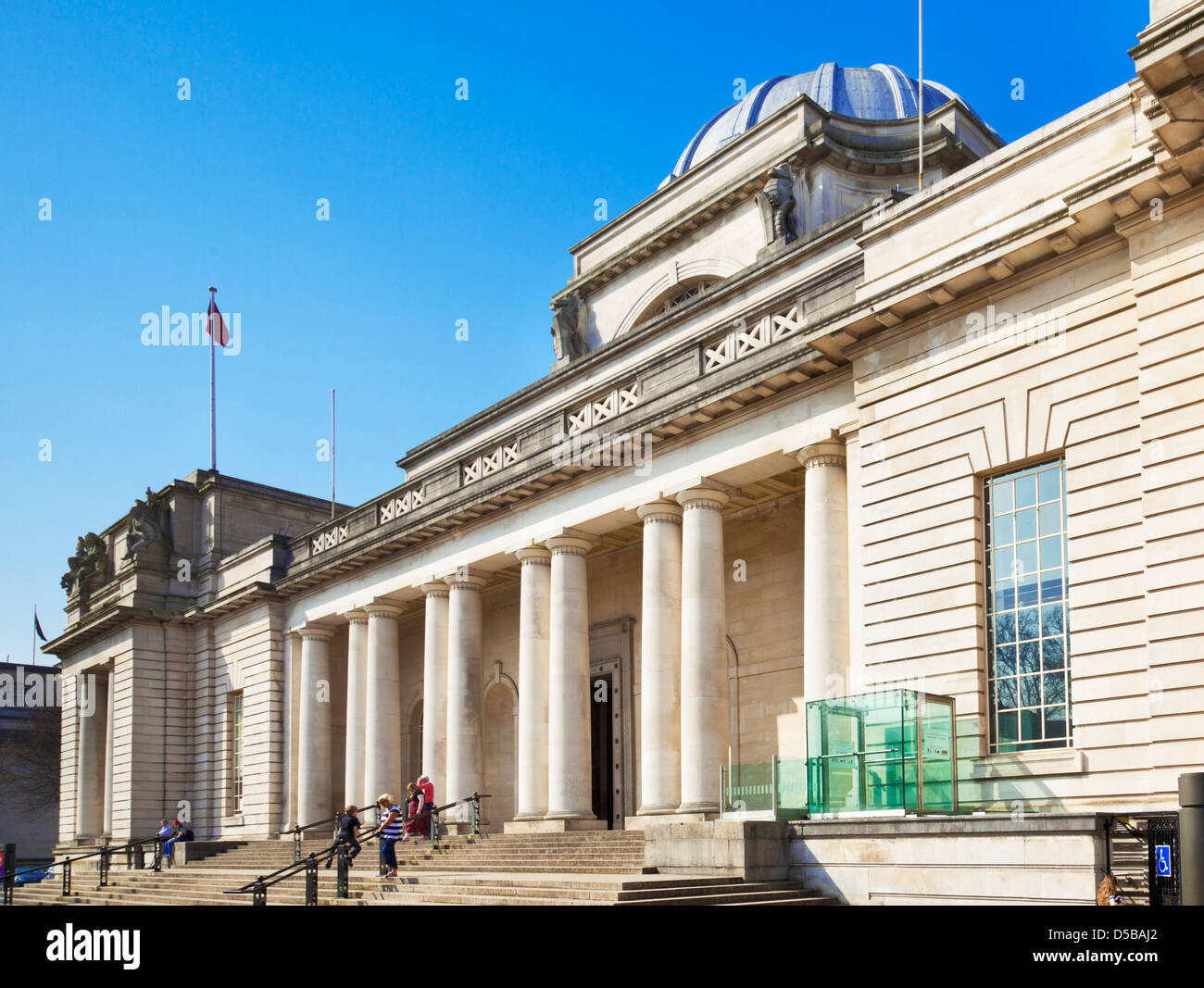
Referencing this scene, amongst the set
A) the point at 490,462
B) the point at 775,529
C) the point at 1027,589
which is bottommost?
the point at 1027,589

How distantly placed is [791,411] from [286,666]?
20.3 meters

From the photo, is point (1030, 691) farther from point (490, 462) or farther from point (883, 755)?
point (490, 462)

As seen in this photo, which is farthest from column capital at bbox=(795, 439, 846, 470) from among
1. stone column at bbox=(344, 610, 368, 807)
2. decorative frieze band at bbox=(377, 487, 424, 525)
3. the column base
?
stone column at bbox=(344, 610, 368, 807)

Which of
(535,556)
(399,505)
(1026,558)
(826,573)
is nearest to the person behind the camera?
(1026,558)

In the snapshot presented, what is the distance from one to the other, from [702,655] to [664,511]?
9.87 feet

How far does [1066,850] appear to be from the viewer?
13664 mm

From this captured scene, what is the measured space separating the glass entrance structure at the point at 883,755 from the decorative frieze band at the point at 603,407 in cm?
884

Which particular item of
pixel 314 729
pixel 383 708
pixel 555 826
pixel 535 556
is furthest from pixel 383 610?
pixel 555 826

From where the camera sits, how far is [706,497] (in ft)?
73.5

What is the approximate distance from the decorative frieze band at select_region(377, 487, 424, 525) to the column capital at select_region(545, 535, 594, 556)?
521cm

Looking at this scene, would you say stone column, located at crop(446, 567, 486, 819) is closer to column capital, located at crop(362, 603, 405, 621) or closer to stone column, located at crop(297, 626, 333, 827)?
column capital, located at crop(362, 603, 405, 621)
